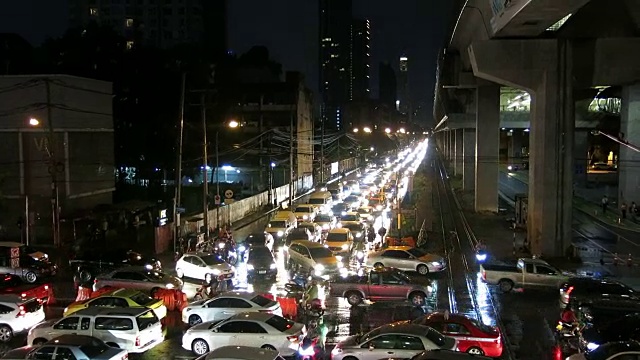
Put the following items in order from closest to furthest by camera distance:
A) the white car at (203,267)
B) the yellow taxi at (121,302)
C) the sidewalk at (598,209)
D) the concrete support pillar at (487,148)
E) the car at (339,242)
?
the yellow taxi at (121,302)
the white car at (203,267)
the car at (339,242)
the sidewalk at (598,209)
the concrete support pillar at (487,148)

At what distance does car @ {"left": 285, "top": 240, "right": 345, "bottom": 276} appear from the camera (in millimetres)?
26797

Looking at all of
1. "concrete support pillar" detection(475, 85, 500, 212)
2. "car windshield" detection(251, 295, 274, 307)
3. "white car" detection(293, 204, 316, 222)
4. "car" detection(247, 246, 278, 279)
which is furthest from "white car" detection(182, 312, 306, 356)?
"concrete support pillar" detection(475, 85, 500, 212)

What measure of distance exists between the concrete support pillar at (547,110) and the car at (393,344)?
1977 centimetres

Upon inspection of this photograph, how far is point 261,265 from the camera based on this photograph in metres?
26.8

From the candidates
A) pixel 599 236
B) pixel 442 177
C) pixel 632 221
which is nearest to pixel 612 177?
pixel 442 177

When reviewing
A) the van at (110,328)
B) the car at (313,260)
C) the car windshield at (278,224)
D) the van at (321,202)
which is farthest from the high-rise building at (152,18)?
the van at (110,328)

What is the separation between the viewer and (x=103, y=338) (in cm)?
1580

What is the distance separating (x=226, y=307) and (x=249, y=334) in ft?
9.40

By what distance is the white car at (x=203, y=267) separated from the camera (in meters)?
25.8

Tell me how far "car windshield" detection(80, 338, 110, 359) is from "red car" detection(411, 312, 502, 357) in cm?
747

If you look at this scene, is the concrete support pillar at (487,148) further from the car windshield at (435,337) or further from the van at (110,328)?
the van at (110,328)

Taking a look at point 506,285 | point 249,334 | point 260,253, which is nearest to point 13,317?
point 249,334

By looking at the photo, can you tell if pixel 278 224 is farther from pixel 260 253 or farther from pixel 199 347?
pixel 199 347

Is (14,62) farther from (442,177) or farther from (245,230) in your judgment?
(442,177)
